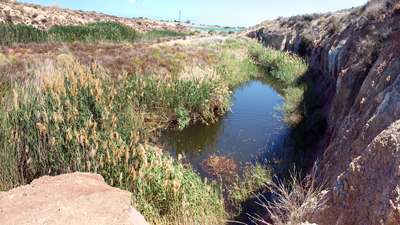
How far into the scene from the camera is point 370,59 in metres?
4.52

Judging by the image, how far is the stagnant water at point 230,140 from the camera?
5633 mm

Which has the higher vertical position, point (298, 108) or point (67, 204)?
point (67, 204)

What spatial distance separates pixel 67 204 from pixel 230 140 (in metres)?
5.27

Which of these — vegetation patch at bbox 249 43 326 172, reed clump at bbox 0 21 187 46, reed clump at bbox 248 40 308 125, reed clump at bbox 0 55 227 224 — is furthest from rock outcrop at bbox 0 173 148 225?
reed clump at bbox 0 21 187 46

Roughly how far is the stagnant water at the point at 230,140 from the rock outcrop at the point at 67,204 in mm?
2481

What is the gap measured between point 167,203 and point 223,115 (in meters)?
5.92

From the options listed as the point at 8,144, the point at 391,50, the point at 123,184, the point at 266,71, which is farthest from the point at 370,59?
the point at 266,71

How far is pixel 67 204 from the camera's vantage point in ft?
6.55

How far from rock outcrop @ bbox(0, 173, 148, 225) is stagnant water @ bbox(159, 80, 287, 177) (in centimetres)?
248

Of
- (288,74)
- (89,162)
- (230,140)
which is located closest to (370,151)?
(89,162)

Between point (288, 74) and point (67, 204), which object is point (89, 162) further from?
point (288, 74)

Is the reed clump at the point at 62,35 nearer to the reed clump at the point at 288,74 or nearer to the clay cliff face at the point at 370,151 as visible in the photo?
the reed clump at the point at 288,74

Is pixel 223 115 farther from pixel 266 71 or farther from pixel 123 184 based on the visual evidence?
pixel 266 71

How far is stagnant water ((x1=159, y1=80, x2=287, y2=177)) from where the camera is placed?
18.5 ft
